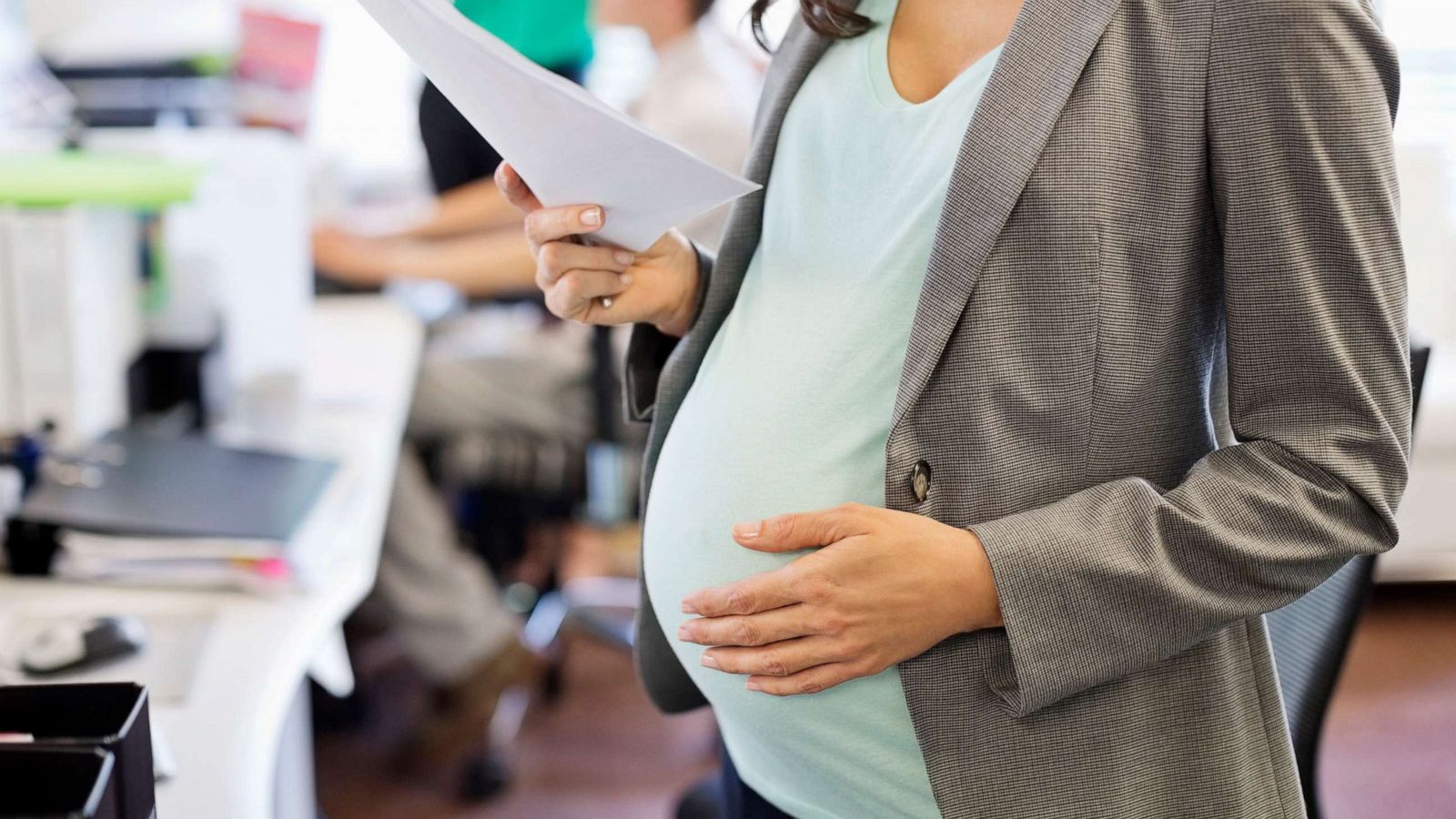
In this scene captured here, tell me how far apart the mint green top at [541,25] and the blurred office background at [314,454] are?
0.12 metres

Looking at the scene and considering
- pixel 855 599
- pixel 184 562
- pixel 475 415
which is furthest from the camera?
pixel 475 415

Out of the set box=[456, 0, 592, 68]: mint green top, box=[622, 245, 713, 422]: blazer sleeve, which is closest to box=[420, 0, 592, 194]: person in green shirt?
box=[456, 0, 592, 68]: mint green top

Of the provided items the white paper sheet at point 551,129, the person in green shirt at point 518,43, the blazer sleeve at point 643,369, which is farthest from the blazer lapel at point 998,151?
the person in green shirt at point 518,43

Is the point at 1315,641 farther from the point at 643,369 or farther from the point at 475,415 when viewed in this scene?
the point at 475,415

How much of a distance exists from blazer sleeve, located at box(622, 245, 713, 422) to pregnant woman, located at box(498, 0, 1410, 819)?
0.75ft

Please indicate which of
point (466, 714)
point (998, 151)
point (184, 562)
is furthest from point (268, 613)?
point (466, 714)

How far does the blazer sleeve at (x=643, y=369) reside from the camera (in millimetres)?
1086

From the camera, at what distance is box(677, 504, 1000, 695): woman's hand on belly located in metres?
0.74

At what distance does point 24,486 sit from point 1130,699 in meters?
1.26

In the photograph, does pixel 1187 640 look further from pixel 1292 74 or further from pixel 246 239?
pixel 246 239

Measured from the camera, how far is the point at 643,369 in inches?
43.1

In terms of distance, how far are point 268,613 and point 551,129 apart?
72cm

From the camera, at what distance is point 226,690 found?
3.82ft

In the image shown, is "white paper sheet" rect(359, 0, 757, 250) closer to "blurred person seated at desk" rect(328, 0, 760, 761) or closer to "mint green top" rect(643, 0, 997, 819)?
"mint green top" rect(643, 0, 997, 819)
